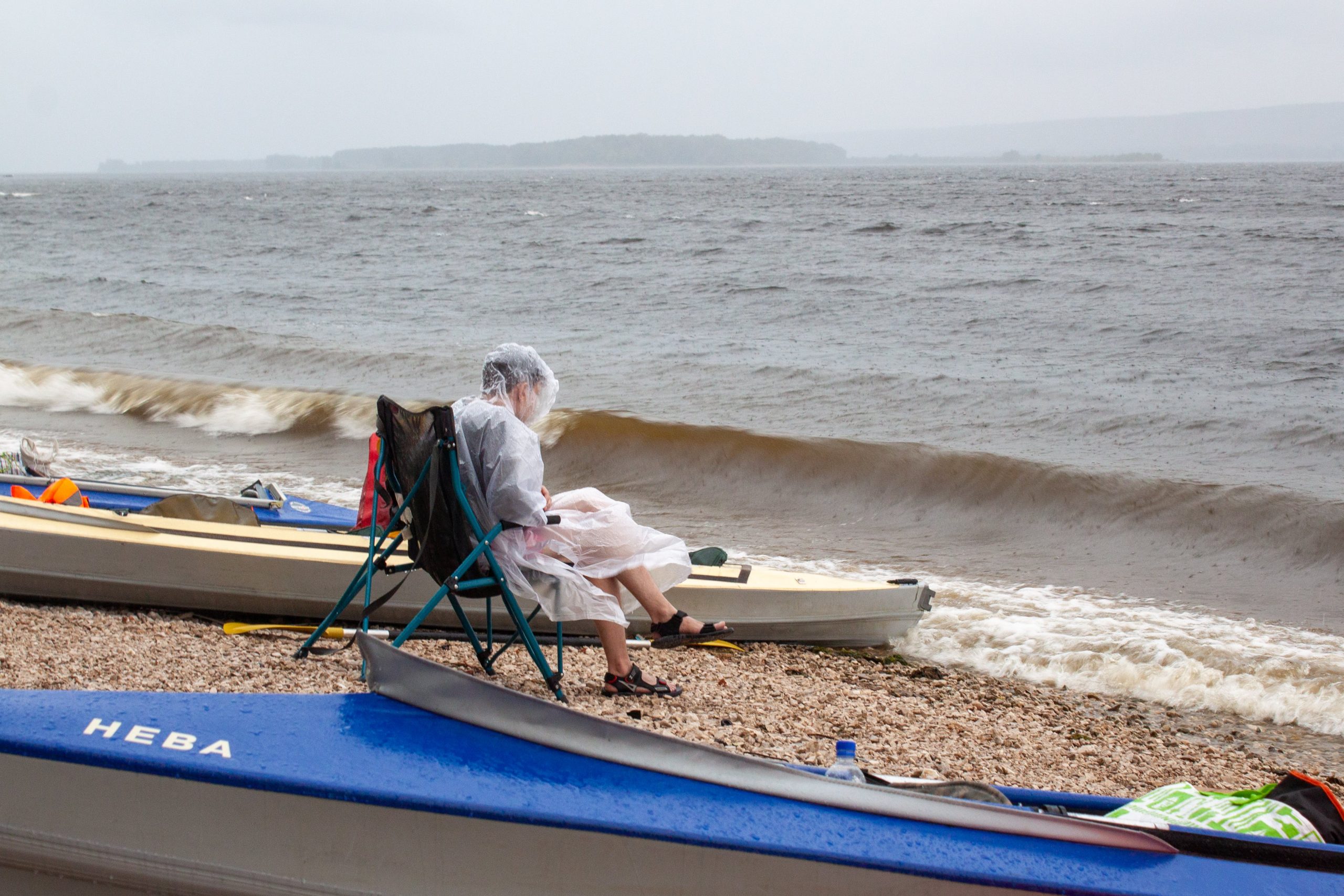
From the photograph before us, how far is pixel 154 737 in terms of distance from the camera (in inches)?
97.1

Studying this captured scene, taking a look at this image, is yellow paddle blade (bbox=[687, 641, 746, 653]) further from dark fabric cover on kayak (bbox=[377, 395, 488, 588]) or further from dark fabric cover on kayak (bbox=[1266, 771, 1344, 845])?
dark fabric cover on kayak (bbox=[1266, 771, 1344, 845])

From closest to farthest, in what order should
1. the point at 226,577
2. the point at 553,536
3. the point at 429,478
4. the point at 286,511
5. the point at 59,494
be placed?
the point at 429,478 < the point at 553,536 < the point at 226,577 < the point at 59,494 < the point at 286,511

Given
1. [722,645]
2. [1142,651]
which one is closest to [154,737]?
[722,645]

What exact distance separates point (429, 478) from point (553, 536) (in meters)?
0.55

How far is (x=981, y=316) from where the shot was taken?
20.6m

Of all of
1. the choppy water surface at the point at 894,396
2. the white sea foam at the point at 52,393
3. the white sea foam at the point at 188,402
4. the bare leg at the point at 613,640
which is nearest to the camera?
the bare leg at the point at 613,640

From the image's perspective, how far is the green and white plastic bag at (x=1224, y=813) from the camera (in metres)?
2.66

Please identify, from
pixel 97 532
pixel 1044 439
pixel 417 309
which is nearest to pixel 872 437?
pixel 1044 439

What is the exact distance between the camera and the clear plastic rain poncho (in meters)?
3.71

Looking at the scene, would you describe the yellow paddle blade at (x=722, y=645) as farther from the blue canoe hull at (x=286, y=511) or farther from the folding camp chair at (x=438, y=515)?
the blue canoe hull at (x=286, y=511)

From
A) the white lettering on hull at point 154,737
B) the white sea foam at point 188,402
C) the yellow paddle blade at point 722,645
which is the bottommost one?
the yellow paddle blade at point 722,645

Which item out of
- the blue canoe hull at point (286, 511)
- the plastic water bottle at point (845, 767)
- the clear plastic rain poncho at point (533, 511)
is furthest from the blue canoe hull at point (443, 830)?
the blue canoe hull at point (286, 511)

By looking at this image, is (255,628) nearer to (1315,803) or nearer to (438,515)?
(438,515)

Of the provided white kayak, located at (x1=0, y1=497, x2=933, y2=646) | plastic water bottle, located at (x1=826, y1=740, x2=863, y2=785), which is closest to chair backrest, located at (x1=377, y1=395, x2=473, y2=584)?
plastic water bottle, located at (x1=826, y1=740, x2=863, y2=785)
